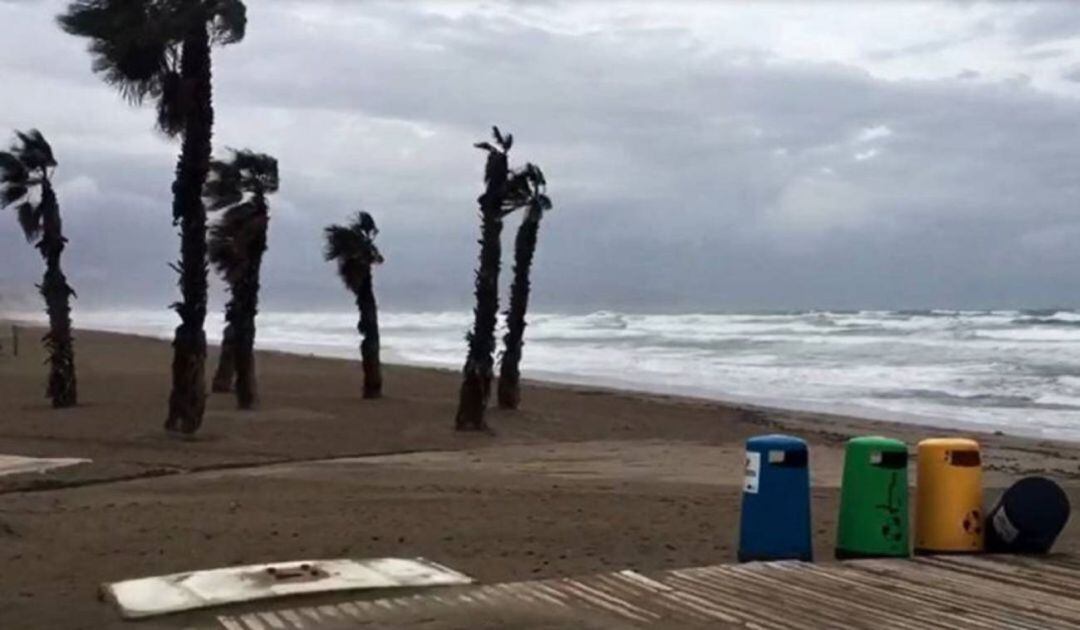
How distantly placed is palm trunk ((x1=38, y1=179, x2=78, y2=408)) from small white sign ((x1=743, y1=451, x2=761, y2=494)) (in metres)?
14.9

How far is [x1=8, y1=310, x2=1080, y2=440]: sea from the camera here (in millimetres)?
29031

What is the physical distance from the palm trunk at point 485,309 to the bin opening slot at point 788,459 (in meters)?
11.6

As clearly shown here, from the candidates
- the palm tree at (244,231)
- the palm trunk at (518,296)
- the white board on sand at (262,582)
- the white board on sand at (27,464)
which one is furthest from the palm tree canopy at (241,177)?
the white board on sand at (262,582)

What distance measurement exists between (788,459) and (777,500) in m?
0.25

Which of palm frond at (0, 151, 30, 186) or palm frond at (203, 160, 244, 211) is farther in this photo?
palm frond at (203, 160, 244, 211)

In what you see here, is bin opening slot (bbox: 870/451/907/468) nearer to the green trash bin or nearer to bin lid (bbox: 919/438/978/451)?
the green trash bin

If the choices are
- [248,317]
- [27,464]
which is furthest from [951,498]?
[248,317]

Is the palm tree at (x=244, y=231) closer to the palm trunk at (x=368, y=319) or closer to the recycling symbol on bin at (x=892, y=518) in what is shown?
the palm trunk at (x=368, y=319)

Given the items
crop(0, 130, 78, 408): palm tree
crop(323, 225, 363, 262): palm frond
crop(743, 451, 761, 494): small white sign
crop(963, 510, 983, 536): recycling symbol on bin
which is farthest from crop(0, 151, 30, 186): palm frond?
crop(963, 510, 983, 536): recycling symbol on bin

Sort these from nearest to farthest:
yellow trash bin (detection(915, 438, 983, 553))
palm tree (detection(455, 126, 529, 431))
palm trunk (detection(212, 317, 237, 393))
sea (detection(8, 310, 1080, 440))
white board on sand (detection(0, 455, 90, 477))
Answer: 1. yellow trash bin (detection(915, 438, 983, 553))
2. white board on sand (detection(0, 455, 90, 477))
3. palm tree (detection(455, 126, 529, 431))
4. palm trunk (detection(212, 317, 237, 393))
5. sea (detection(8, 310, 1080, 440))

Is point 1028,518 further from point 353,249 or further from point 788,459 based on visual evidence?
point 353,249

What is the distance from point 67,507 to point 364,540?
10.3 feet

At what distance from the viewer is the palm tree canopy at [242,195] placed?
21859 mm

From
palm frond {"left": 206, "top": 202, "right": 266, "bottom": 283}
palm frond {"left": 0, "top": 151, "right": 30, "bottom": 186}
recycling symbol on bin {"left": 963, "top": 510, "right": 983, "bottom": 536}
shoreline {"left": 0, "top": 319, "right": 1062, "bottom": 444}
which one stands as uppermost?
palm frond {"left": 0, "top": 151, "right": 30, "bottom": 186}
